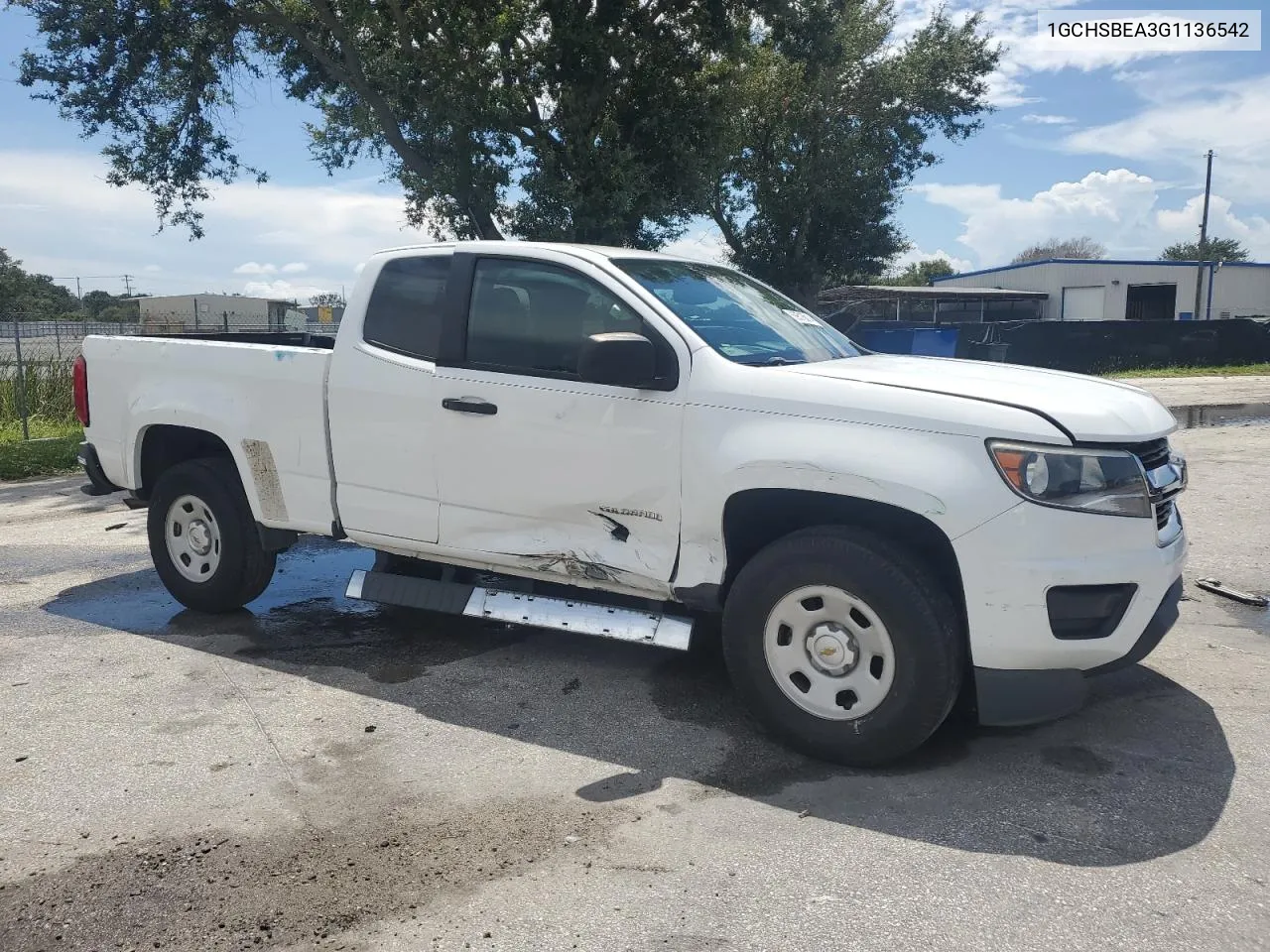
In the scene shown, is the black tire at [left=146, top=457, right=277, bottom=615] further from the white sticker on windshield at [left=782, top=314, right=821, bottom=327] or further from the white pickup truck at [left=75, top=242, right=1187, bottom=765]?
the white sticker on windshield at [left=782, top=314, right=821, bottom=327]

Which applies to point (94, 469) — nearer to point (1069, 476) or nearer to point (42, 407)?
point (1069, 476)

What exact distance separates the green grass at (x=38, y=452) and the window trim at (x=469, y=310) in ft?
27.4

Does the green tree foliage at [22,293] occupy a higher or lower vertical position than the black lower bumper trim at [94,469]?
higher

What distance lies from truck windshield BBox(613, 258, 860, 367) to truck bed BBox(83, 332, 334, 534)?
5.69ft

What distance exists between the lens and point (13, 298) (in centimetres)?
5262

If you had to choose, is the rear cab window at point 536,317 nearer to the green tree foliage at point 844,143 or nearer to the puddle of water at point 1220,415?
the puddle of water at point 1220,415

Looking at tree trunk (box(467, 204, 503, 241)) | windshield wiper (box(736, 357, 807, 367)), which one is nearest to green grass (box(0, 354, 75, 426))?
tree trunk (box(467, 204, 503, 241))

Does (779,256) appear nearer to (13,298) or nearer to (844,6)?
(844,6)

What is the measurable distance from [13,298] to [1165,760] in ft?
199

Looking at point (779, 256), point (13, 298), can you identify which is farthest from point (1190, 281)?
point (13, 298)

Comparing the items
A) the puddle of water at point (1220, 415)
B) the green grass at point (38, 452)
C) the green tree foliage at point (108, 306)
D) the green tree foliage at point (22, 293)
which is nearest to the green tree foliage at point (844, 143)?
the puddle of water at point (1220, 415)

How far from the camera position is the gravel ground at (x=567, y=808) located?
279 cm

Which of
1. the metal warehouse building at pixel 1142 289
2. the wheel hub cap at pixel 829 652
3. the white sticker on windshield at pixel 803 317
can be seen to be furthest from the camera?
the metal warehouse building at pixel 1142 289

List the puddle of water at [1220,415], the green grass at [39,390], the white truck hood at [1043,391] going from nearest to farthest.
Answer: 1. the white truck hood at [1043,391]
2. the green grass at [39,390]
3. the puddle of water at [1220,415]
